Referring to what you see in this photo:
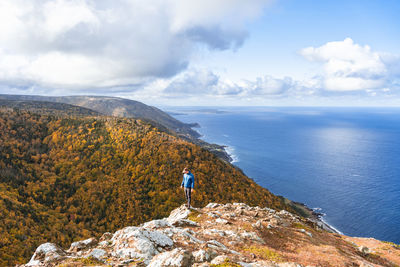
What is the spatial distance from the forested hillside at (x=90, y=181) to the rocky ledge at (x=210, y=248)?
1834 inches

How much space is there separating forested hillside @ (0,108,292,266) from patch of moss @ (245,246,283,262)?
54.6m

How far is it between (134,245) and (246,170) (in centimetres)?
16201

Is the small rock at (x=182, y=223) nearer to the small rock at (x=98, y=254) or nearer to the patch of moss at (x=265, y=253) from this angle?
the patch of moss at (x=265, y=253)

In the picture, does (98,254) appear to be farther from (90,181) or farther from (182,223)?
(90,181)

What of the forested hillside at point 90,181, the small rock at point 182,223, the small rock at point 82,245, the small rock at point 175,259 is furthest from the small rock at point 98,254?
the forested hillside at point 90,181

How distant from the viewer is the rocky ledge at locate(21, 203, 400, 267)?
1201 centimetres

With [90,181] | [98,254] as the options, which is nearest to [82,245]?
[98,254]

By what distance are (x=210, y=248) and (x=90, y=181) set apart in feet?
269

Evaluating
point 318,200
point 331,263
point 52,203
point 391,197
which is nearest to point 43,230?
point 52,203

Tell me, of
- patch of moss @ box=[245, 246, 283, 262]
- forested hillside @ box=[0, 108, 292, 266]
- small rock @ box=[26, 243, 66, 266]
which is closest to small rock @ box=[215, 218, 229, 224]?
patch of moss @ box=[245, 246, 283, 262]

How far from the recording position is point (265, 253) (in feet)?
51.1

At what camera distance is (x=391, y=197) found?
115188 millimetres

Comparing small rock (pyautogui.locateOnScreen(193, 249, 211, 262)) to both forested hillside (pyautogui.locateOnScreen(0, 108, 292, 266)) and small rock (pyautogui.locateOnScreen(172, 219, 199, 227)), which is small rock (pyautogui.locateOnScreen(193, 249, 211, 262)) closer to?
small rock (pyautogui.locateOnScreen(172, 219, 199, 227))

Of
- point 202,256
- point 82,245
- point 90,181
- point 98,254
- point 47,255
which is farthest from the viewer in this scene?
point 90,181
